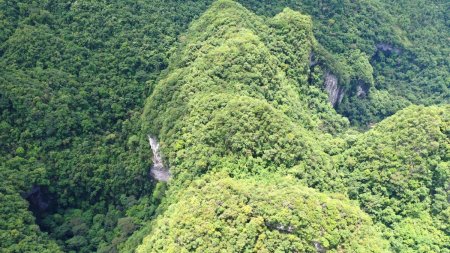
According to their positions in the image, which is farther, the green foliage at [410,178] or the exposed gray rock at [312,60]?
the exposed gray rock at [312,60]

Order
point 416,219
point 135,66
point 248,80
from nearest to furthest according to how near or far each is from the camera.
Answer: point 416,219
point 248,80
point 135,66

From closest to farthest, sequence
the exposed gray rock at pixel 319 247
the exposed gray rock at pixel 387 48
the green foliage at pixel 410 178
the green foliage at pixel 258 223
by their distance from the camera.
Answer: the green foliage at pixel 258 223, the exposed gray rock at pixel 319 247, the green foliage at pixel 410 178, the exposed gray rock at pixel 387 48

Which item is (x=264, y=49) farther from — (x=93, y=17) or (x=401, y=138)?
(x=93, y=17)

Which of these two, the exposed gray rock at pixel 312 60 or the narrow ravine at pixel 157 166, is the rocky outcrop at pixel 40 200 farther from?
the exposed gray rock at pixel 312 60

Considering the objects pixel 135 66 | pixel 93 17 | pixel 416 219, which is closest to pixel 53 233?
pixel 135 66

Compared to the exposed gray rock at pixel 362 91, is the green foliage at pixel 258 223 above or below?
above

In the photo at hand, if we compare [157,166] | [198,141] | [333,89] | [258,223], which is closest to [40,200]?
[157,166]

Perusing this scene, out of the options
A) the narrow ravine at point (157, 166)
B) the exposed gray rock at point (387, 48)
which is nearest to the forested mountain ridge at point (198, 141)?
the narrow ravine at point (157, 166)

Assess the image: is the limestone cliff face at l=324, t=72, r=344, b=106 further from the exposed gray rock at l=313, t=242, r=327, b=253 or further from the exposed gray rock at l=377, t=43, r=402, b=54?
the exposed gray rock at l=313, t=242, r=327, b=253
